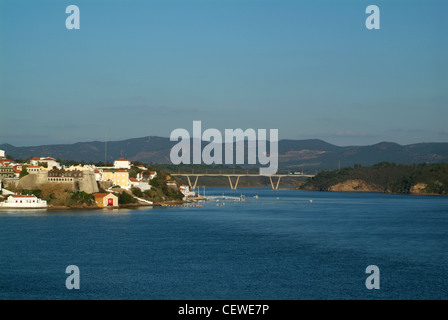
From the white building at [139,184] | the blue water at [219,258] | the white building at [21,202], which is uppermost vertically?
the white building at [139,184]

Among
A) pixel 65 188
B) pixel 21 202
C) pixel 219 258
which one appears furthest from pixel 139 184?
pixel 219 258

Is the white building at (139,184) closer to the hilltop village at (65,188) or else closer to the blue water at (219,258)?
the hilltop village at (65,188)

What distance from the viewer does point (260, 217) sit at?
7956 centimetres

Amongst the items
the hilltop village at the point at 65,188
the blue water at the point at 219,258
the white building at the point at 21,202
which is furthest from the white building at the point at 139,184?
the blue water at the point at 219,258

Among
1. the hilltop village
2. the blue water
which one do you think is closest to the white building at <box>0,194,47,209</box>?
the hilltop village

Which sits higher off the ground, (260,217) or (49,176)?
(49,176)

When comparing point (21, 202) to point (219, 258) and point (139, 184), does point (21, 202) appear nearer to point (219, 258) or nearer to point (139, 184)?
point (139, 184)

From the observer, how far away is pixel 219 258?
41.9 m

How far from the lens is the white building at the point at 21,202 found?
84188 mm

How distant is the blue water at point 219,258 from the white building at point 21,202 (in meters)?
14.6
